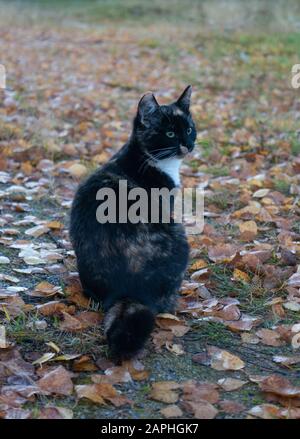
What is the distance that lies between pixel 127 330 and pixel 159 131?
1.32m

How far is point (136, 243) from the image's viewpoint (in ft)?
9.91

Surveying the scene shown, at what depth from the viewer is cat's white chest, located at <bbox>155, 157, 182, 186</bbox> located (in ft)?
11.3

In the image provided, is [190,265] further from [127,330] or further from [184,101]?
[127,330]

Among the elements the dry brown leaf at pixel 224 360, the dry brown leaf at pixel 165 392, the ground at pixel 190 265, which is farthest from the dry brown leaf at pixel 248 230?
the dry brown leaf at pixel 165 392

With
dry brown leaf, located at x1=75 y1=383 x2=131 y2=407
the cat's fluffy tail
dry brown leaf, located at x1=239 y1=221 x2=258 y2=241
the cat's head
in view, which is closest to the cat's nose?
the cat's head

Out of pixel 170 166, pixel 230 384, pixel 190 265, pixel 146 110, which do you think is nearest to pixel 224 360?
pixel 230 384

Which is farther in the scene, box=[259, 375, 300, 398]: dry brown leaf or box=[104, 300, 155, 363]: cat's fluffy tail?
box=[104, 300, 155, 363]: cat's fluffy tail

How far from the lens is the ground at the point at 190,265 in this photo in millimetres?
2482

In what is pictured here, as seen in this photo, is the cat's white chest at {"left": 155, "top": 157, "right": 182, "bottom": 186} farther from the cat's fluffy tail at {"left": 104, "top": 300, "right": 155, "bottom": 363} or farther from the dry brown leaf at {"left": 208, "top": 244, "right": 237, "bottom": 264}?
the cat's fluffy tail at {"left": 104, "top": 300, "right": 155, "bottom": 363}

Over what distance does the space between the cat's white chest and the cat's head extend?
32mm

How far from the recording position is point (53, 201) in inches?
190

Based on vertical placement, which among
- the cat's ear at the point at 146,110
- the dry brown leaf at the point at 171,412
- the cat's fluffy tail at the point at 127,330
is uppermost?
the cat's ear at the point at 146,110

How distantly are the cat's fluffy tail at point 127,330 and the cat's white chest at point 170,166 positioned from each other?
99 cm

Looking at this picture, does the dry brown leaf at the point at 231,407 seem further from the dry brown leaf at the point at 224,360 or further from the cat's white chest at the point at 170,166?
the cat's white chest at the point at 170,166
